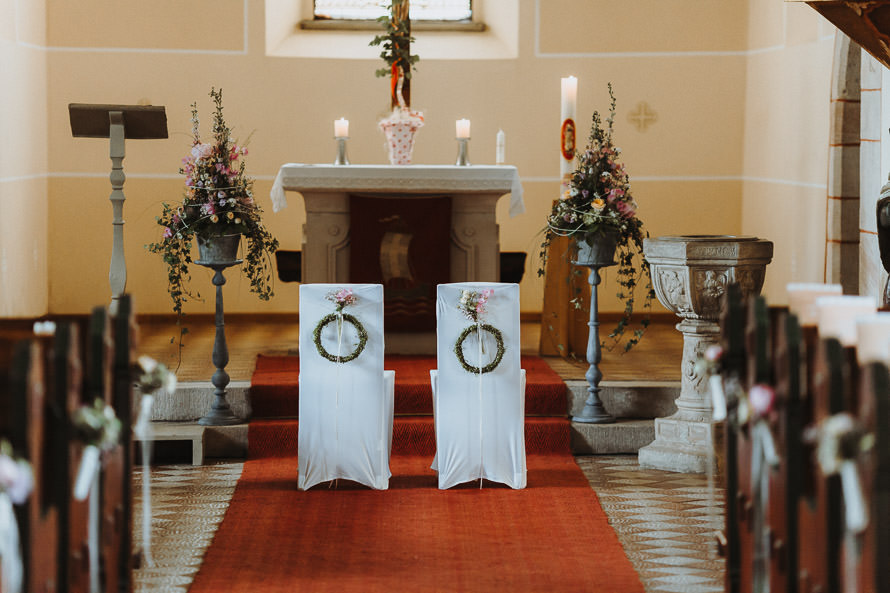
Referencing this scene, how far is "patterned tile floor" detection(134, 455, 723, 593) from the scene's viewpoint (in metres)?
4.10

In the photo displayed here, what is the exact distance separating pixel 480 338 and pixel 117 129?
2156 mm

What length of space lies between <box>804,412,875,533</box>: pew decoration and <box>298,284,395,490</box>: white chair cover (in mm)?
3115

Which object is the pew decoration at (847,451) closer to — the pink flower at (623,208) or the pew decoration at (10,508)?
the pew decoration at (10,508)

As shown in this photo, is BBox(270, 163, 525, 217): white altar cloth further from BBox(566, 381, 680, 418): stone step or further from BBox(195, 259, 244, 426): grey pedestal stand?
BBox(566, 381, 680, 418): stone step

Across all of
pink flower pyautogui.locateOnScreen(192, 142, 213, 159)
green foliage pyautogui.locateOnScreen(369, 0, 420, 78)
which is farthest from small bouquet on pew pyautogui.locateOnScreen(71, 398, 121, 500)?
green foliage pyautogui.locateOnScreen(369, 0, 420, 78)

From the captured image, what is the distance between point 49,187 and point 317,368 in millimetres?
4233

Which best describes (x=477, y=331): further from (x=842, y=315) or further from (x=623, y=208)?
(x=842, y=315)

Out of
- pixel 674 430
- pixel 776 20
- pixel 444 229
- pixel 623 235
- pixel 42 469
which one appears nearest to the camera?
pixel 42 469

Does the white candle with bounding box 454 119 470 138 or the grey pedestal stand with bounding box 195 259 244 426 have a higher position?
the white candle with bounding box 454 119 470 138

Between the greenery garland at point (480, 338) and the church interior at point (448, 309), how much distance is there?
0.03 ft

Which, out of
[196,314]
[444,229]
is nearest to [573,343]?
[444,229]

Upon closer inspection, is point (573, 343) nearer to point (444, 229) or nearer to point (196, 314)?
point (444, 229)

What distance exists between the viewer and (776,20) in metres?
7.91

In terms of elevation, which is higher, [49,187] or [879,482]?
[49,187]
